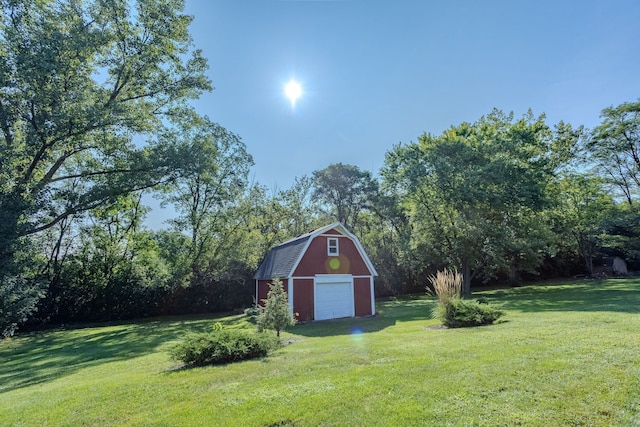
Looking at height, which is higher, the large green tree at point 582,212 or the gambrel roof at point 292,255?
the large green tree at point 582,212

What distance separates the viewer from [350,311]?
15602 millimetres

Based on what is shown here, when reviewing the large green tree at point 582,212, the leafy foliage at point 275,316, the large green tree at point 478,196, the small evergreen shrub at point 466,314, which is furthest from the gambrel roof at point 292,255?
the large green tree at point 582,212

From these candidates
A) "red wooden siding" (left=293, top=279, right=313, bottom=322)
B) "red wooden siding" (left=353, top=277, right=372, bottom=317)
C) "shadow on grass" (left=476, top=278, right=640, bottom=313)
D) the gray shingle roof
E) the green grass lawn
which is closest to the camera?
the green grass lawn

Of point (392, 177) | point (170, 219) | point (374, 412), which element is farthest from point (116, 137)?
point (392, 177)

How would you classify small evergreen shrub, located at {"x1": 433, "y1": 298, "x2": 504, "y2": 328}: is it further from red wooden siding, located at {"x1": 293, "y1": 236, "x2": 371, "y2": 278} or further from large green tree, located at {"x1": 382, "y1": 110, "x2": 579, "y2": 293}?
large green tree, located at {"x1": 382, "y1": 110, "x2": 579, "y2": 293}

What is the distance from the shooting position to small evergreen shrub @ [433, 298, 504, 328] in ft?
29.7

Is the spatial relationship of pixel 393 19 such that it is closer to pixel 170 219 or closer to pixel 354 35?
pixel 354 35

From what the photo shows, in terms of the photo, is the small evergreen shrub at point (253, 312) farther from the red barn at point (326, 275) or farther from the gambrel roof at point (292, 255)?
the gambrel roof at point (292, 255)

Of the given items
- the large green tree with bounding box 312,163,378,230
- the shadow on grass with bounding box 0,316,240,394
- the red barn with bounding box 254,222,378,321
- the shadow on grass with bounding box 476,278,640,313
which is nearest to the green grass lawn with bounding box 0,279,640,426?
the shadow on grass with bounding box 0,316,240,394

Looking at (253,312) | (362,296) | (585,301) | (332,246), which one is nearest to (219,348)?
(253,312)

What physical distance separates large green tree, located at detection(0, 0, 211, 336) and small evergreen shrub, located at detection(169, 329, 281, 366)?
929 cm

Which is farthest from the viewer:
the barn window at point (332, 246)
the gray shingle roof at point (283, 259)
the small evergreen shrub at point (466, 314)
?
the barn window at point (332, 246)

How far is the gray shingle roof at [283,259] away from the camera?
49.4 feet

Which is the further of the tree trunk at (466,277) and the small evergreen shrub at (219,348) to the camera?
the tree trunk at (466,277)
